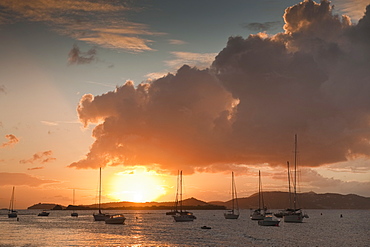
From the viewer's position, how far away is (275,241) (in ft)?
359

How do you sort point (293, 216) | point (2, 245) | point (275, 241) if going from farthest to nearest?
point (293, 216)
point (275, 241)
point (2, 245)

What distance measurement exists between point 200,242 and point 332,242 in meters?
34.1

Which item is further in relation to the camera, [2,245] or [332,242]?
[332,242]

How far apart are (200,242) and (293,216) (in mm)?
83070

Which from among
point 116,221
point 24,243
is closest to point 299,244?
point 24,243

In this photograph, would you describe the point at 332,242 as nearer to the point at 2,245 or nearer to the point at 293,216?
the point at 293,216

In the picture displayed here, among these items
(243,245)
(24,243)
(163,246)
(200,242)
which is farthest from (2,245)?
(243,245)

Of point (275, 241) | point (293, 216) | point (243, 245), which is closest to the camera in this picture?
point (243, 245)

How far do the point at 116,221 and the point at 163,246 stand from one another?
86.9 m

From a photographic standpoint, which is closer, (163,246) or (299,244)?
(163,246)

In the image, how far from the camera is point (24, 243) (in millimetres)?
97688

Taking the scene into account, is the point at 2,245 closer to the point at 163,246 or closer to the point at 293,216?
the point at 163,246

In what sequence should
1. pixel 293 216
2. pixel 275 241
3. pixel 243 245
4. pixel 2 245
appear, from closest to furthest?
1. pixel 2 245
2. pixel 243 245
3. pixel 275 241
4. pixel 293 216

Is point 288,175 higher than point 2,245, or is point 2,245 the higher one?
point 288,175
